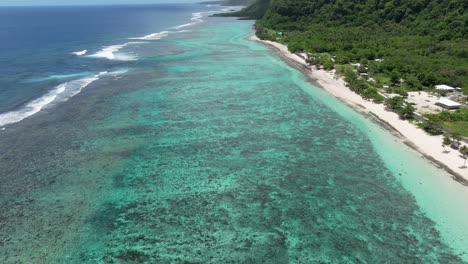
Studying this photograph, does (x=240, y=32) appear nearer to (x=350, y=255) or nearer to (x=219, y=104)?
(x=219, y=104)

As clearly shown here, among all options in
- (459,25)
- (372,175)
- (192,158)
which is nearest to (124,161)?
(192,158)

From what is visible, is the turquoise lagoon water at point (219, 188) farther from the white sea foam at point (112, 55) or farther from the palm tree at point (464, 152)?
the white sea foam at point (112, 55)

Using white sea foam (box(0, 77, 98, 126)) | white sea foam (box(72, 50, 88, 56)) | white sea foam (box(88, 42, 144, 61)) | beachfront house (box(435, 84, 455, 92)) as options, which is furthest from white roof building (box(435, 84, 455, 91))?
white sea foam (box(72, 50, 88, 56))

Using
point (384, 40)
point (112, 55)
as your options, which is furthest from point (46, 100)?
point (384, 40)

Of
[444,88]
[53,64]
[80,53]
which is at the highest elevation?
[80,53]

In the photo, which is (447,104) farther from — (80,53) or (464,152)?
(80,53)

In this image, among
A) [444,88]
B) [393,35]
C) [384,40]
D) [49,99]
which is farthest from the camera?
[393,35]

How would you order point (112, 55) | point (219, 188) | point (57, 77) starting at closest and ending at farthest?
point (219, 188)
point (57, 77)
point (112, 55)

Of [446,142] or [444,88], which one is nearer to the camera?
[446,142]
